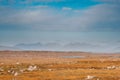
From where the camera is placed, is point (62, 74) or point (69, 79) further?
point (62, 74)

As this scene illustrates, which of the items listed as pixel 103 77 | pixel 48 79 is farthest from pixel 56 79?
pixel 103 77

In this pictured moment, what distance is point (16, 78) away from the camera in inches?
2233

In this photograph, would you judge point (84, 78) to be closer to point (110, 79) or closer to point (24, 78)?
point (110, 79)

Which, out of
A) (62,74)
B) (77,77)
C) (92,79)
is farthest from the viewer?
(62,74)

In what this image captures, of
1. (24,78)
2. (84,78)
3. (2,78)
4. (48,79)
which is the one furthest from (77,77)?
(2,78)

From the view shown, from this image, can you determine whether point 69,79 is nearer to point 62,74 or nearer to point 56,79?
point 56,79

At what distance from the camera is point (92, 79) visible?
5400cm

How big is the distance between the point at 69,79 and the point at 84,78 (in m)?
2.74

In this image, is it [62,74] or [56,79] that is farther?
[62,74]

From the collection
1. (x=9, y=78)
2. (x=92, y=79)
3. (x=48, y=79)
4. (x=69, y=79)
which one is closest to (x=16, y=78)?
(x=9, y=78)

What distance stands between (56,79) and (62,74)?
6.91 meters

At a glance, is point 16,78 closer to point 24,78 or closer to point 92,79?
point 24,78

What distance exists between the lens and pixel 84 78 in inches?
2229

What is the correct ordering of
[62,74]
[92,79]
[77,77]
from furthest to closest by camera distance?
[62,74]
[77,77]
[92,79]
